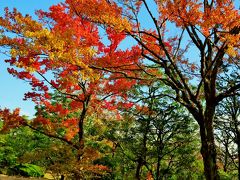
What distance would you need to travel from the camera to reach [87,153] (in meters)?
14.3

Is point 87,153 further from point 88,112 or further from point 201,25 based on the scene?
point 201,25

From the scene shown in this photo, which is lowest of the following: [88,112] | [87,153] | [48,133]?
[87,153]

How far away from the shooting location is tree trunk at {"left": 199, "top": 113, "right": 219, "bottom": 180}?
8445 mm

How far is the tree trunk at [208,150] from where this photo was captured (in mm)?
8445

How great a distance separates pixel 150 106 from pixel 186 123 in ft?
9.32

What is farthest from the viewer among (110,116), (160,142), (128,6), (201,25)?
(160,142)

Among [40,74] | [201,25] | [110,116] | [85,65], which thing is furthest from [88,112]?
[201,25]

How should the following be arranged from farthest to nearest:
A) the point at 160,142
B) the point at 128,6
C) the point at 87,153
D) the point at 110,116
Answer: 1. the point at 160,142
2. the point at 110,116
3. the point at 87,153
4. the point at 128,6

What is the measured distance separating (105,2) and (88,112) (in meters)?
7.72

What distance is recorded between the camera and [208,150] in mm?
8664

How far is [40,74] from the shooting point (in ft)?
48.4

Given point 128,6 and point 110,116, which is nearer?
point 128,6

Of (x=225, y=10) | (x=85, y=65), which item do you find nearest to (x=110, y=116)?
(x=85, y=65)

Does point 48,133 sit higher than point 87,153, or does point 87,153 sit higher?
point 48,133
